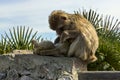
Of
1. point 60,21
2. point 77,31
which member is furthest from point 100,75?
point 60,21

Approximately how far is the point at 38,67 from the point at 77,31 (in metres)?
0.83

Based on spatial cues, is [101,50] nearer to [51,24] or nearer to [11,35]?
[11,35]

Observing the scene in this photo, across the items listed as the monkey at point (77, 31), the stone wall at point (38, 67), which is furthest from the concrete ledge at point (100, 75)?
the monkey at point (77, 31)

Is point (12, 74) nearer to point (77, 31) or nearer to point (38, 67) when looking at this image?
point (38, 67)

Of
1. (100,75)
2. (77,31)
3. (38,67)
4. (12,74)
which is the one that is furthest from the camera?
(77,31)

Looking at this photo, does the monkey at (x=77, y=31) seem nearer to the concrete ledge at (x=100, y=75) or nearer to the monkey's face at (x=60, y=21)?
the monkey's face at (x=60, y=21)

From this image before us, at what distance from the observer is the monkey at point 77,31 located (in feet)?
21.0

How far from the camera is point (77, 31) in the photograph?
647cm

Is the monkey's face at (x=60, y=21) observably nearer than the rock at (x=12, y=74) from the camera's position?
No

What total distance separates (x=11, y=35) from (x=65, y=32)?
16.3 feet

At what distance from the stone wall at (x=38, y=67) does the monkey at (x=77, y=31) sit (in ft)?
0.60

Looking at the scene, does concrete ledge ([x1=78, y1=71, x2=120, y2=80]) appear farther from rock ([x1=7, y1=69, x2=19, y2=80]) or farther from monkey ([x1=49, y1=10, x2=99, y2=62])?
rock ([x1=7, y1=69, x2=19, y2=80])

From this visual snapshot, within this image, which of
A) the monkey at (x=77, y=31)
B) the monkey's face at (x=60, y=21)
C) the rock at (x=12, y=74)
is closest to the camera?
the rock at (x=12, y=74)

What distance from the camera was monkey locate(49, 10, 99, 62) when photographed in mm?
6387
